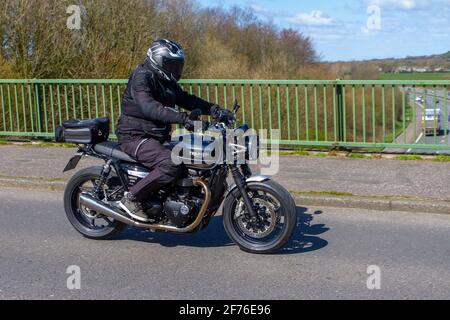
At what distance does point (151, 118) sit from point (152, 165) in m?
0.44

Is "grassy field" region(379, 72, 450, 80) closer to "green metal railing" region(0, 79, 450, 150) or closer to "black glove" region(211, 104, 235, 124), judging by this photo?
"green metal railing" region(0, 79, 450, 150)

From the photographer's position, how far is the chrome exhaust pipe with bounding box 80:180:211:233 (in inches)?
230

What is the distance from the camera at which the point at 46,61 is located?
56.1 feet

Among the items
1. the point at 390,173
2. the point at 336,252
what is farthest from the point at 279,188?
the point at 390,173

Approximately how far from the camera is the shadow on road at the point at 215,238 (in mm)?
6316

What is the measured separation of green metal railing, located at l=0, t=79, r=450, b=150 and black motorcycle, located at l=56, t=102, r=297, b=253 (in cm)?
493

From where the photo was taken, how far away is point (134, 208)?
242 inches

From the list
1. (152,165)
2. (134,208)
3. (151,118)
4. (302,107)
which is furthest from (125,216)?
(302,107)

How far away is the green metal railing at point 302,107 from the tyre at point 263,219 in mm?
4905

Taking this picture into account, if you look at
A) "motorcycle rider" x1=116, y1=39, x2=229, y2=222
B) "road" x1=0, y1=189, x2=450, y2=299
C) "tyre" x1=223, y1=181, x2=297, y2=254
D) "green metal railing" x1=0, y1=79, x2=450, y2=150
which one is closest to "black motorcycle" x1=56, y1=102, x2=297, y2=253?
"tyre" x1=223, y1=181, x2=297, y2=254

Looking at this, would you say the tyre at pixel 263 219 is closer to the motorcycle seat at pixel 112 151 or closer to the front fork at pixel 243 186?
the front fork at pixel 243 186

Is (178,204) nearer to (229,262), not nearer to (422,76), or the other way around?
(229,262)

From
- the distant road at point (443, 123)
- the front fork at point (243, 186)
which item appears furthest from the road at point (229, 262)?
the distant road at point (443, 123)
